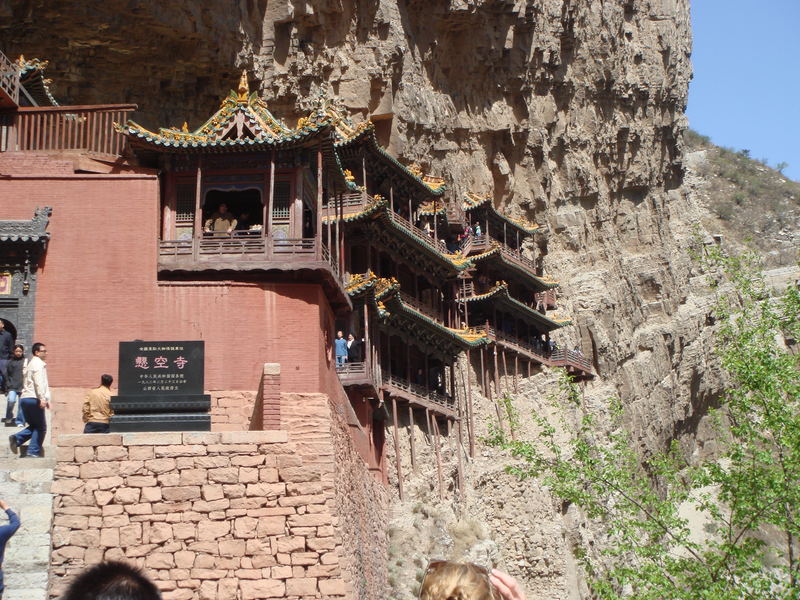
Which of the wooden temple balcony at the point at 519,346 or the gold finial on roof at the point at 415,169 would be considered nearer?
the gold finial on roof at the point at 415,169

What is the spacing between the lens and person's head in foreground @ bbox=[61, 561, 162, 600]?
5.19 meters

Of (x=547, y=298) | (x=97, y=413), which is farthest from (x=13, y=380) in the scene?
(x=547, y=298)

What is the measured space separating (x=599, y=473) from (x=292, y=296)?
19.8 ft

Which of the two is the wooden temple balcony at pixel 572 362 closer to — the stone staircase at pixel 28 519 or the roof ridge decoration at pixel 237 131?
the roof ridge decoration at pixel 237 131

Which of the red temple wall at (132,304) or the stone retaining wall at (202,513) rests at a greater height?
the red temple wall at (132,304)

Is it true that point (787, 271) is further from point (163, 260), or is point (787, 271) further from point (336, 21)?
point (163, 260)

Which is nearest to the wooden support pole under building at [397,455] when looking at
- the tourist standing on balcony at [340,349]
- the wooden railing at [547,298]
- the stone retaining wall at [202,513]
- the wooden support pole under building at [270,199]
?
the tourist standing on balcony at [340,349]

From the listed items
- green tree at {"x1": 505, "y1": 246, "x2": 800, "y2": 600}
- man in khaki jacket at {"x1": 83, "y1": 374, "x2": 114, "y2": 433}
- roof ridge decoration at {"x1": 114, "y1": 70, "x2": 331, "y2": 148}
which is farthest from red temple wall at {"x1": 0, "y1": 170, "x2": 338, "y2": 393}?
green tree at {"x1": 505, "y1": 246, "x2": 800, "y2": 600}

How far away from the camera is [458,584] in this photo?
5.42m

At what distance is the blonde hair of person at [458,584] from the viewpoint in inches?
212

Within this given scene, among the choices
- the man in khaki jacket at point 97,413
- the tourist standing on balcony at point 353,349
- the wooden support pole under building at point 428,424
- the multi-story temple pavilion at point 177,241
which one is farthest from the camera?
the wooden support pole under building at point 428,424

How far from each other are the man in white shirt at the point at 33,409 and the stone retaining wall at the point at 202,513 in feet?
1.30

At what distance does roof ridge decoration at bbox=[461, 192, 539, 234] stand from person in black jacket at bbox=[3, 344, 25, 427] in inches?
1178

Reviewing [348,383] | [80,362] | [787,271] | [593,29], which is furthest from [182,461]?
[787,271]
